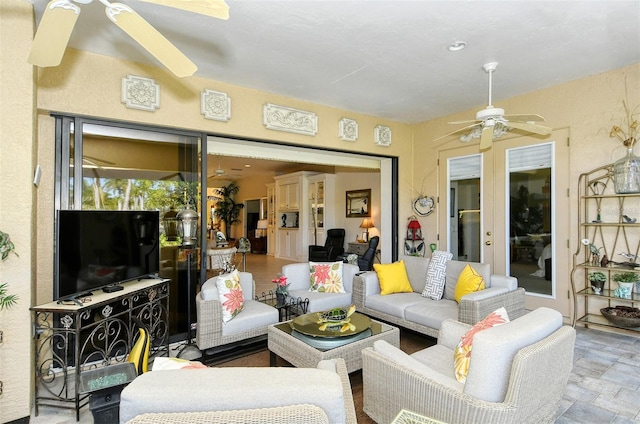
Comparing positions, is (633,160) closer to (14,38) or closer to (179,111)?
(179,111)

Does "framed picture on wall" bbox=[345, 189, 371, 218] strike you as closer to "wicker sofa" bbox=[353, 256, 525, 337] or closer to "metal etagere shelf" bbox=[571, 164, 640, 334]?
"wicker sofa" bbox=[353, 256, 525, 337]

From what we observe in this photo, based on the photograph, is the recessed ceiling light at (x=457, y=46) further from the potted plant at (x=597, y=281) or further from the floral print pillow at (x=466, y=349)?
the potted plant at (x=597, y=281)

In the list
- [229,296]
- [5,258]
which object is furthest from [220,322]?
[5,258]

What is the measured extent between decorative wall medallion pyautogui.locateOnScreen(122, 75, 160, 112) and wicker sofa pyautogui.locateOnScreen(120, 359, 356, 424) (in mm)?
3057

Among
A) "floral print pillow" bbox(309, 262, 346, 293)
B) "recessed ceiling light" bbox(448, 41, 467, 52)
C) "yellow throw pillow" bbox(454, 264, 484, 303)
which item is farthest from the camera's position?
"floral print pillow" bbox(309, 262, 346, 293)

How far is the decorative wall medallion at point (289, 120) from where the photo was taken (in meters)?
4.25

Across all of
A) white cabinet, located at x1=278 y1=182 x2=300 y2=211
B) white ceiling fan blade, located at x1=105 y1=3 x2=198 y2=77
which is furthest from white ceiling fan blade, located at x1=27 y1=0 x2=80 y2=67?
white cabinet, located at x1=278 y1=182 x2=300 y2=211

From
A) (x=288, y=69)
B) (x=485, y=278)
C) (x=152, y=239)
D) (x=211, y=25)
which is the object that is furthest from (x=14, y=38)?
(x=485, y=278)

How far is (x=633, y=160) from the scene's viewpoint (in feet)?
11.2

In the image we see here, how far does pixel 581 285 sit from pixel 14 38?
6010mm

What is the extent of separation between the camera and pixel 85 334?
3.19 metres

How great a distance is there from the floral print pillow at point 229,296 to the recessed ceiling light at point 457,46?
3.10 metres

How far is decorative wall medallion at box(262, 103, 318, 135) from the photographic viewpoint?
4.25 meters

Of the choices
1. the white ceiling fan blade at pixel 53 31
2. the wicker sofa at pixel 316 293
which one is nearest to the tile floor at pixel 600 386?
the wicker sofa at pixel 316 293
